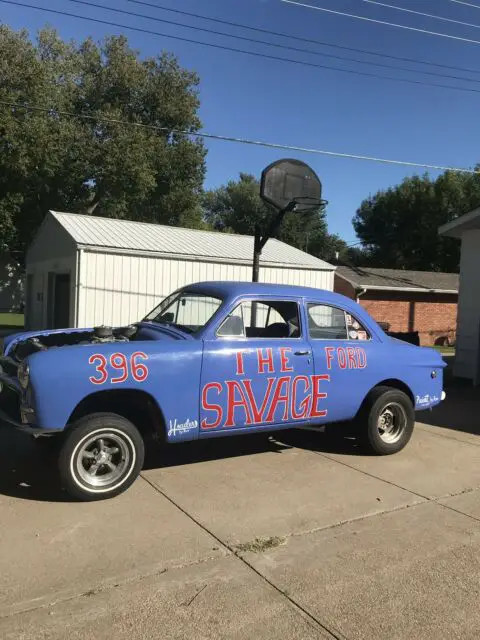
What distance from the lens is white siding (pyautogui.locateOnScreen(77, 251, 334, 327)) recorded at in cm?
1382

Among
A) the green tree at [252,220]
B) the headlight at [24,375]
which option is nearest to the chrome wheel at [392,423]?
the headlight at [24,375]

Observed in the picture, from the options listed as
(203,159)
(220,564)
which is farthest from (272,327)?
(203,159)

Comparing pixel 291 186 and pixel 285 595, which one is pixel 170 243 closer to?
pixel 291 186

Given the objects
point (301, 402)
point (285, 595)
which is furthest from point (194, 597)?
point (301, 402)

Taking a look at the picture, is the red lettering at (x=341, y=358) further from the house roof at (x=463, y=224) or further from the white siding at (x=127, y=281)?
the white siding at (x=127, y=281)

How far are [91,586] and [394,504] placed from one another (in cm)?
270

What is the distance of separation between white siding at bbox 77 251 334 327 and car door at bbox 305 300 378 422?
9.09 meters

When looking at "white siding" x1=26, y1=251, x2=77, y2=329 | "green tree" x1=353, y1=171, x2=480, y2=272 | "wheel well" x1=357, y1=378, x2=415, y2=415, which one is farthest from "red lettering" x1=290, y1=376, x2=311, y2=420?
"green tree" x1=353, y1=171, x2=480, y2=272

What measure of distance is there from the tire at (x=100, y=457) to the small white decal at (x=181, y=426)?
1.02 ft

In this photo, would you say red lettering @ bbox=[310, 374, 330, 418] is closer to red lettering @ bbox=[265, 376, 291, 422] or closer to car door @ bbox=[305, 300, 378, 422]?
car door @ bbox=[305, 300, 378, 422]

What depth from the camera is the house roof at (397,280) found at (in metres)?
24.6

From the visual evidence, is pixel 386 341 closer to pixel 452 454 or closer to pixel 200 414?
pixel 452 454

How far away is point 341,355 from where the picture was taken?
5855 mm

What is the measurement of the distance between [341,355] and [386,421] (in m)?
1.11
